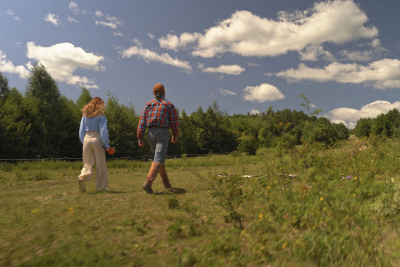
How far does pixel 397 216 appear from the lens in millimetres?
3514

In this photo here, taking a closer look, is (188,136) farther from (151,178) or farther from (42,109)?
(151,178)

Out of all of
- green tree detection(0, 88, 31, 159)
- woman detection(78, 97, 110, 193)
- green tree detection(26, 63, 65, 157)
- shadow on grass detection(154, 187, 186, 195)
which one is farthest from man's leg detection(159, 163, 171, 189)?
green tree detection(26, 63, 65, 157)

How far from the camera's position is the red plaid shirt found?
5367 millimetres

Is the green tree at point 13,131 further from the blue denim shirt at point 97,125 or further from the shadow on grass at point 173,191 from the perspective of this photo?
the shadow on grass at point 173,191

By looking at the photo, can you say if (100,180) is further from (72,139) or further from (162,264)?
(72,139)

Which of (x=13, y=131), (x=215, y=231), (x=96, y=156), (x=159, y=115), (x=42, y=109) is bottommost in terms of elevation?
(x=215, y=231)

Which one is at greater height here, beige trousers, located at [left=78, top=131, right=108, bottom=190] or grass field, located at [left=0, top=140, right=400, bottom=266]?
beige trousers, located at [left=78, top=131, right=108, bottom=190]

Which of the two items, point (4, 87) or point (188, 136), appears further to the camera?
point (188, 136)

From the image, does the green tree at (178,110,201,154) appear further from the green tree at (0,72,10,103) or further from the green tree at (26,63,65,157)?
the green tree at (0,72,10,103)

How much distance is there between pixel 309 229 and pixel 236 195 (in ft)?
3.92

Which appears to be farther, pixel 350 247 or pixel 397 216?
pixel 397 216

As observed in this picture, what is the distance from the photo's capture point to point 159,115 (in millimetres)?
5383

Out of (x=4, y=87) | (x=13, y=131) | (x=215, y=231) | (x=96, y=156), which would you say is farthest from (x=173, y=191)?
(x=4, y=87)

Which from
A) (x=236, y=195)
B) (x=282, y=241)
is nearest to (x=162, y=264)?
(x=282, y=241)
